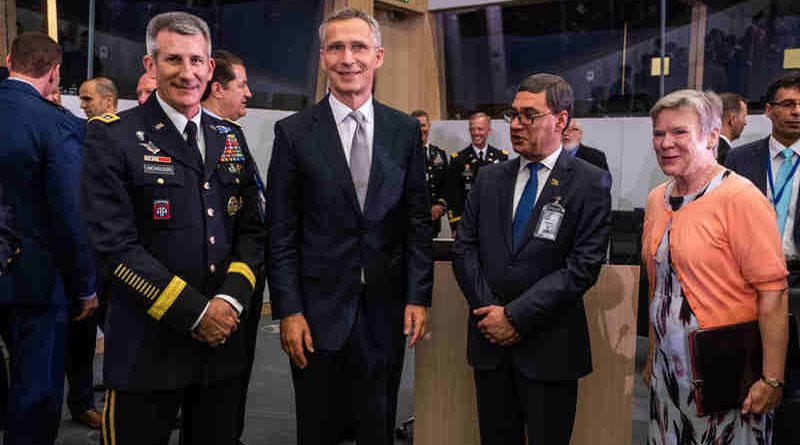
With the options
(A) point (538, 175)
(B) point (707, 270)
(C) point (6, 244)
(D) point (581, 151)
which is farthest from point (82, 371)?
(D) point (581, 151)

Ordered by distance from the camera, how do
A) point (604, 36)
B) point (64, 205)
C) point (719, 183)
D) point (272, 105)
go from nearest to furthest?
1. point (719, 183)
2. point (64, 205)
3. point (272, 105)
4. point (604, 36)

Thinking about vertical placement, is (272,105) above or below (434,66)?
below

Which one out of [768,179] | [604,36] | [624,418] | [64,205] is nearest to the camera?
[624,418]

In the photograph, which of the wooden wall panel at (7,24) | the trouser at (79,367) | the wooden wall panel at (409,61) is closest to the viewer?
the trouser at (79,367)

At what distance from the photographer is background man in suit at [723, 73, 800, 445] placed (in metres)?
2.63

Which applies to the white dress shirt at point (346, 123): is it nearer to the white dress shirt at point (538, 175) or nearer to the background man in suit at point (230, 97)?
the white dress shirt at point (538, 175)

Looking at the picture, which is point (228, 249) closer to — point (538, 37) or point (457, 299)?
point (457, 299)

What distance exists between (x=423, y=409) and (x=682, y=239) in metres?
1.12

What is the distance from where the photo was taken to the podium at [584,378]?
7.42ft

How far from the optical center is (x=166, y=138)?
5.73 ft

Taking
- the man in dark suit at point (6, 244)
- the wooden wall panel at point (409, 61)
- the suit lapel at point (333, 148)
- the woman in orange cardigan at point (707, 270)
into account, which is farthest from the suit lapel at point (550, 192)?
the wooden wall panel at point (409, 61)

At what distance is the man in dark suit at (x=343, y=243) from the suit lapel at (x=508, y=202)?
251 mm

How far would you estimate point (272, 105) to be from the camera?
624 cm

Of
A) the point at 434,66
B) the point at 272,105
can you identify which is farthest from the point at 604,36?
the point at 272,105
